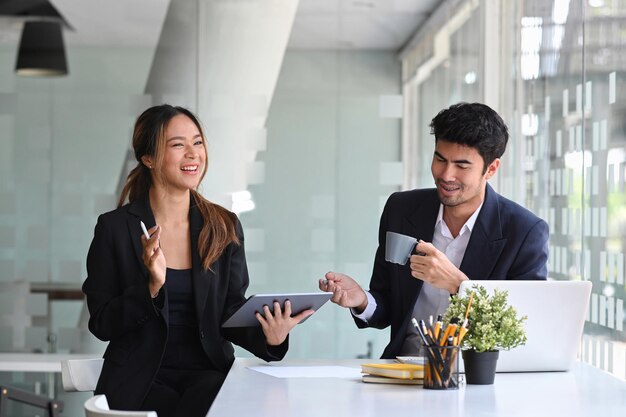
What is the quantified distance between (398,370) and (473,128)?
904 mm

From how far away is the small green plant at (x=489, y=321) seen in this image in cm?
222

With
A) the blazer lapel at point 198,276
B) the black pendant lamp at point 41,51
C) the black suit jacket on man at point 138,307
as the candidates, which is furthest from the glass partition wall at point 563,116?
the black pendant lamp at point 41,51

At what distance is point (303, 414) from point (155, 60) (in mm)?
3440

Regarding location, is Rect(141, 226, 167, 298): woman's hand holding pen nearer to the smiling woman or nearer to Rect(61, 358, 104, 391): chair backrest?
the smiling woman

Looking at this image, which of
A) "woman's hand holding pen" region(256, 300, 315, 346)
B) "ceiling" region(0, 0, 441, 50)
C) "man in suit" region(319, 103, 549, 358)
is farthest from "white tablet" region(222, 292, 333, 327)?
"ceiling" region(0, 0, 441, 50)

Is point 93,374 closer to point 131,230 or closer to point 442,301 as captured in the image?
point 131,230

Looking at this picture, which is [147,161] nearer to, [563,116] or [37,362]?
[563,116]

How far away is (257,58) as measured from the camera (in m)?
5.03

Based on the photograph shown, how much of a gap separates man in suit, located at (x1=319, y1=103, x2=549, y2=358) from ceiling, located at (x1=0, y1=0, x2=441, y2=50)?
2.22 meters

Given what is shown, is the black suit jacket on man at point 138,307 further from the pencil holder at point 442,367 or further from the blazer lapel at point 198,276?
the pencil holder at point 442,367

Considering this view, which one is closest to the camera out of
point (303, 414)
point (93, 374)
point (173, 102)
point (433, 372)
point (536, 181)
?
point (303, 414)

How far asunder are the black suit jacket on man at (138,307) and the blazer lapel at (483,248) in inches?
23.5

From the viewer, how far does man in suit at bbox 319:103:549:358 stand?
2779 millimetres

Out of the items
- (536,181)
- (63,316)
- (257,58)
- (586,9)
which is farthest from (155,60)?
(586,9)
